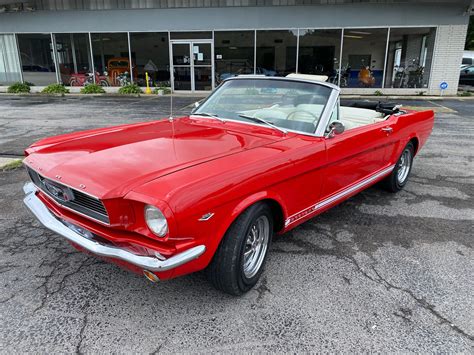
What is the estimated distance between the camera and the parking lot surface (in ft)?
8.23

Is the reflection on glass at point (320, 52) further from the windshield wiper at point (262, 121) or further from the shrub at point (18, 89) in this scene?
the windshield wiper at point (262, 121)

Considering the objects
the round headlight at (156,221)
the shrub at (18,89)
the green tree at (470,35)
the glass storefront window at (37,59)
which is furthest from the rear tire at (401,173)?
the green tree at (470,35)

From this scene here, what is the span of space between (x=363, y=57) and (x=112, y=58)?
1248 cm

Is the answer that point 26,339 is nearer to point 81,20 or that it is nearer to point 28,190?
point 28,190

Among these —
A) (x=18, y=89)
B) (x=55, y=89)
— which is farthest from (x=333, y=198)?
→ (x=18, y=89)

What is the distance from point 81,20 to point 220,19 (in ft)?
22.6

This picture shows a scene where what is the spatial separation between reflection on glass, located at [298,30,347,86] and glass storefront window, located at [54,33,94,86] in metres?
10.7

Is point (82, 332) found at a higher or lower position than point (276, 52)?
lower

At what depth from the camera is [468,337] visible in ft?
8.41

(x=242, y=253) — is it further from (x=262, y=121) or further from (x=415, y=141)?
(x=415, y=141)

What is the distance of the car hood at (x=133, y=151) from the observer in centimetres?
254

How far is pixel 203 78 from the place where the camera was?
19.1m

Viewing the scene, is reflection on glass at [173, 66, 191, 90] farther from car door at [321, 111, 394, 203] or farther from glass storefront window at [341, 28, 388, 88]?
car door at [321, 111, 394, 203]

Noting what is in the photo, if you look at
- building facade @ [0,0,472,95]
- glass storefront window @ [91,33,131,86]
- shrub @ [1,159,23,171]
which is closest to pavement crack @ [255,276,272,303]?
shrub @ [1,159,23,171]
